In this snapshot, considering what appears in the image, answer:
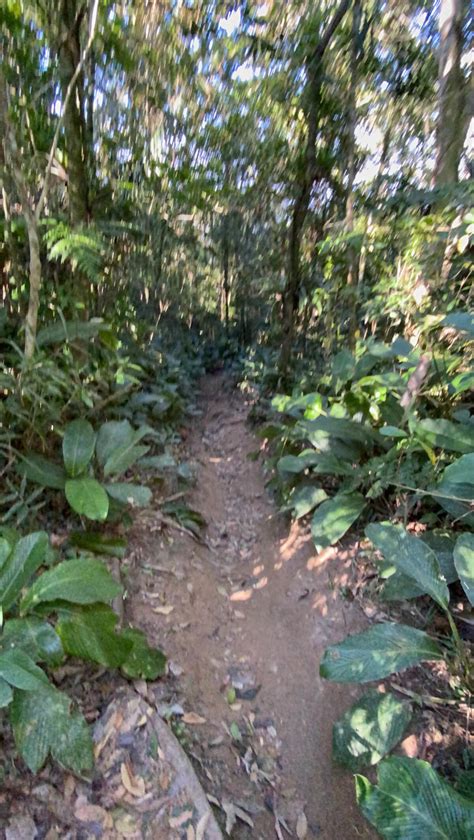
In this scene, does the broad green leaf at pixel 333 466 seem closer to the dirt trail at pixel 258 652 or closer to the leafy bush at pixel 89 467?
the dirt trail at pixel 258 652

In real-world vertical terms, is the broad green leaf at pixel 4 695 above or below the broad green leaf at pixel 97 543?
above

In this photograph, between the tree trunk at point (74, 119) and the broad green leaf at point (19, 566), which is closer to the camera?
the broad green leaf at point (19, 566)

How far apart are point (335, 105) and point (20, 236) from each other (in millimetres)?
4489

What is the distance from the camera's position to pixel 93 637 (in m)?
1.96

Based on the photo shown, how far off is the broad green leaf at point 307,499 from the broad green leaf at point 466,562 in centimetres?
155

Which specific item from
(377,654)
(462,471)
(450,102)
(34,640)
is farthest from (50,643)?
(450,102)

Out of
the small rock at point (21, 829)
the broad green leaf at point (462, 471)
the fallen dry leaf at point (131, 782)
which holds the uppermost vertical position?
the broad green leaf at point (462, 471)

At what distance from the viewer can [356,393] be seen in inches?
144

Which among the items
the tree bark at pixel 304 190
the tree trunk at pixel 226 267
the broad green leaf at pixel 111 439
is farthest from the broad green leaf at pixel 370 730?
the tree trunk at pixel 226 267

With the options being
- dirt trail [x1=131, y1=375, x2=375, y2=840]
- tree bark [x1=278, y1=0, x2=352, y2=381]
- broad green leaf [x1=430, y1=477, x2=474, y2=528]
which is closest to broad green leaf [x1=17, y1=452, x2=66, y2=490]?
dirt trail [x1=131, y1=375, x2=375, y2=840]

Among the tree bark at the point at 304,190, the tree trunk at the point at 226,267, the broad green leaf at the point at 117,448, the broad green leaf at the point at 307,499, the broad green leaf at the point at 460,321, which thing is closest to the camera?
the broad green leaf at the point at 460,321

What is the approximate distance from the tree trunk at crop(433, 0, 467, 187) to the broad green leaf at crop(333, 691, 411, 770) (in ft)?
12.0

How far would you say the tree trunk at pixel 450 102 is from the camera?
12.6 ft

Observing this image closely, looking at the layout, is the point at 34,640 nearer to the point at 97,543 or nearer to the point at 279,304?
the point at 97,543
